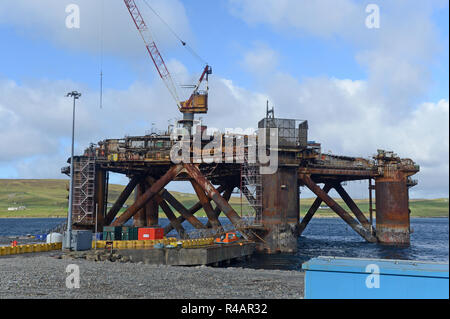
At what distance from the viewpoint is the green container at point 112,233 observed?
54656mm

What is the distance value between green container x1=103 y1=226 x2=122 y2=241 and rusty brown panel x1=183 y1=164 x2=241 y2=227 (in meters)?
14.0

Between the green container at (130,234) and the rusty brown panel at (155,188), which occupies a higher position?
the rusty brown panel at (155,188)

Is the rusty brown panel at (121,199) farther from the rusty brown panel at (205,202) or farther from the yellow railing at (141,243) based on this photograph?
the yellow railing at (141,243)

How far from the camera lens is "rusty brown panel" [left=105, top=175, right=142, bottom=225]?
237 ft

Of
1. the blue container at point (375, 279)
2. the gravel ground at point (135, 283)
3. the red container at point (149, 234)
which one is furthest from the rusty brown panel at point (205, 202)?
the blue container at point (375, 279)

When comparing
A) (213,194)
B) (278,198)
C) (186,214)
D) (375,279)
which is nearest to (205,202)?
(186,214)

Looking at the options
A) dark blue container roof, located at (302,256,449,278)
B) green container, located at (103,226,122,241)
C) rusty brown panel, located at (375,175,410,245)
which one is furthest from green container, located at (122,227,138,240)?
dark blue container roof, located at (302,256,449,278)

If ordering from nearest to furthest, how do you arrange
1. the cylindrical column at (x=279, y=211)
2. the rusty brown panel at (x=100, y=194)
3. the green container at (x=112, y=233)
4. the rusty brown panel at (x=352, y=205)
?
the green container at (x=112, y=233), the cylindrical column at (x=279, y=211), the rusty brown panel at (x=100, y=194), the rusty brown panel at (x=352, y=205)

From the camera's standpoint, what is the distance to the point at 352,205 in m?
82.3

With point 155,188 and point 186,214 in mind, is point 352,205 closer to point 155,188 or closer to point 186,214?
point 186,214

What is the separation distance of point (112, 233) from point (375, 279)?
149ft

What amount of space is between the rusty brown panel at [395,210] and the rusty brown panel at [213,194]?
27.2m
